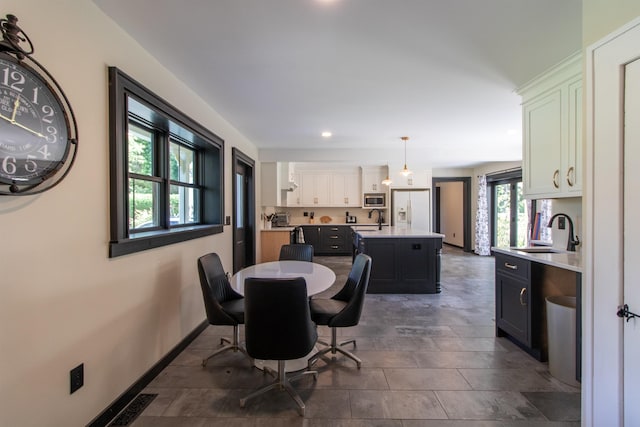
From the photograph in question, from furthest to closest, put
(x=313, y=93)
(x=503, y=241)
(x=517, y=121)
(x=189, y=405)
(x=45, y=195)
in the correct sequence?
1. (x=503, y=241)
2. (x=517, y=121)
3. (x=313, y=93)
4. (x=189, y=405)
5. (x=45, y=195)

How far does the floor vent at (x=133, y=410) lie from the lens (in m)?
1.75

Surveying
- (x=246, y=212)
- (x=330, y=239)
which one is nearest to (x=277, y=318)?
(x=246, y=212)

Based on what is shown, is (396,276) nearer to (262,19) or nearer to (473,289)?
(473,289)

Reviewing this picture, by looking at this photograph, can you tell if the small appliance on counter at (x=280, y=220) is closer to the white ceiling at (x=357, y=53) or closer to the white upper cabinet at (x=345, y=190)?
the white upper cabinet at (x=345, y=190)

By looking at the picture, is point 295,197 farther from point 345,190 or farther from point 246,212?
point 246,212

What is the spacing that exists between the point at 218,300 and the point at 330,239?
17.7ft

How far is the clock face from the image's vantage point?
1143 mm

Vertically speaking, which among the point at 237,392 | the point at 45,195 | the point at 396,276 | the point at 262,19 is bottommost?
the point at 237,392

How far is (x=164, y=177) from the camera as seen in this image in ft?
8.75

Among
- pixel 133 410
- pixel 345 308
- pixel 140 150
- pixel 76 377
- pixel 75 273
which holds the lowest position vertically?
pixel 133 410

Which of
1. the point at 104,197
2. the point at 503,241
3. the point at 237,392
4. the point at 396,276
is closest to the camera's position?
the point at 104,197

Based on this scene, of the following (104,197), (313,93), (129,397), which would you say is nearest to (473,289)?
(313,93)

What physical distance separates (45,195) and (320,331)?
97.4 inches

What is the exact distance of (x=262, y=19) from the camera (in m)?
1.83
